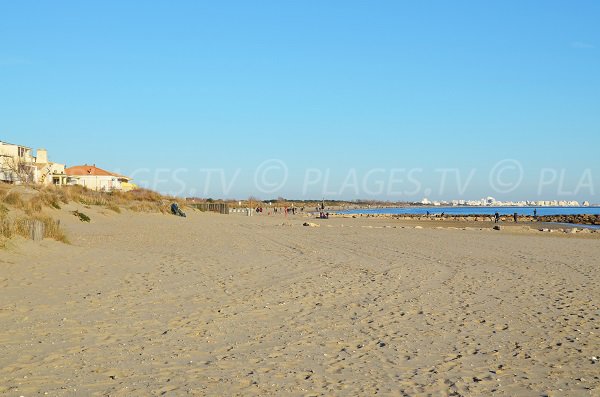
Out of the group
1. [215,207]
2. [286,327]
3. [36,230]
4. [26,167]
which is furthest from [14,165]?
[286,327]

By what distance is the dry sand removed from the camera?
526 centimetres

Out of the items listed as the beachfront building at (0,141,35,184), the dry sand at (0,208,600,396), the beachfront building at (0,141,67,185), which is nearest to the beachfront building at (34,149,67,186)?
the beachfront building at (0,141,67,185)

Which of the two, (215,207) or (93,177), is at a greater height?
(93,177)

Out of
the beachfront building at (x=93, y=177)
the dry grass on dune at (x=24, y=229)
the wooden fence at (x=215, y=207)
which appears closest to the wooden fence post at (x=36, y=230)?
the dry grass on dune at (x=24, y=229)

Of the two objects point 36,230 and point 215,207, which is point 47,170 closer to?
point 215,207

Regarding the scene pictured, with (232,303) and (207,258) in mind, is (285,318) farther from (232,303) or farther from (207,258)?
(207,258)

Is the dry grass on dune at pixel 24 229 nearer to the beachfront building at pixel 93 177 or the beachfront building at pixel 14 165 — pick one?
the beachfront building at pixel 14 165

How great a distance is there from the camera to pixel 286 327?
7.57m

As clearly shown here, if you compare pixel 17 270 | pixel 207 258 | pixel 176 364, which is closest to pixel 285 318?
pixel 176 364

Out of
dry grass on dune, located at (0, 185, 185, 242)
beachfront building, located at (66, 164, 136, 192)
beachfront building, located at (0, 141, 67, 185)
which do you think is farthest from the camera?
beachfront building, located at (66, 164, 136, 192)

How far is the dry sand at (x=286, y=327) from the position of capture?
5.26 meters

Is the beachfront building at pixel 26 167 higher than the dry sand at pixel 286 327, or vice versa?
the beachfront building at pixel 26 167

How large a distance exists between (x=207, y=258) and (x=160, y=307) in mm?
6737

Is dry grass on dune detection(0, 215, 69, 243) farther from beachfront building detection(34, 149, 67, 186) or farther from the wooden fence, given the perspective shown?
the wooden fence
